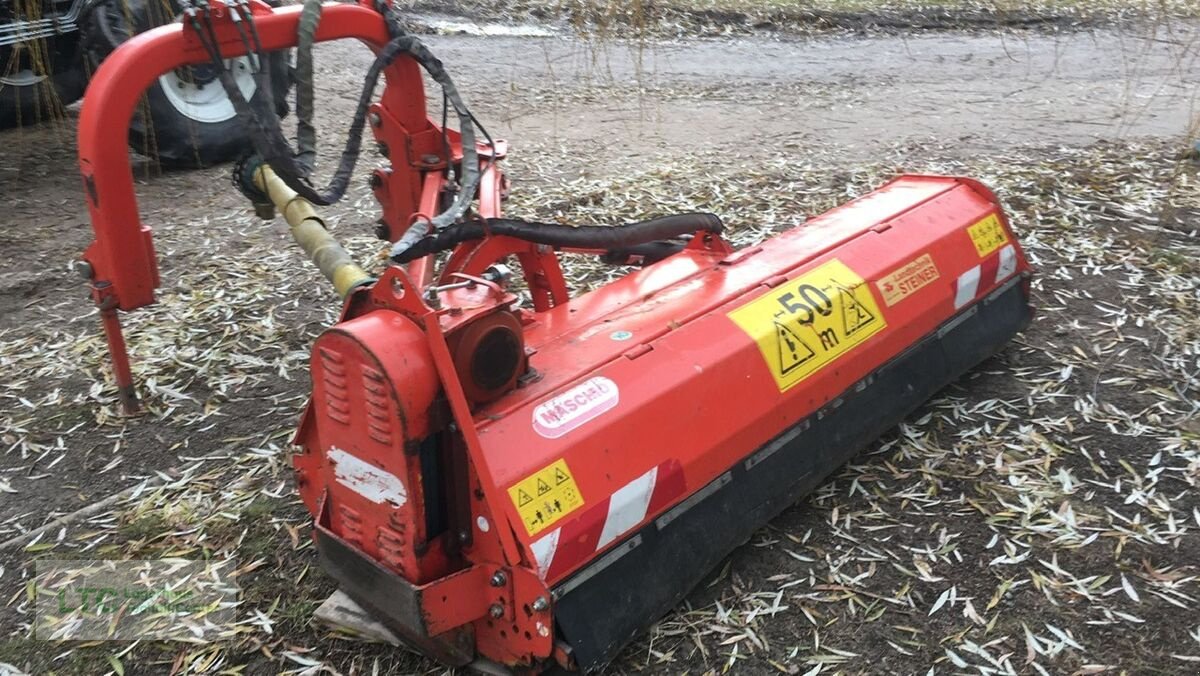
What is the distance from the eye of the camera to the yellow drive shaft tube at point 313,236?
2.63m

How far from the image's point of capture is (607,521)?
2377 millimetres

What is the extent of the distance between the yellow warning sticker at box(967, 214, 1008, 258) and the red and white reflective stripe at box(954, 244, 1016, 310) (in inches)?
1.1

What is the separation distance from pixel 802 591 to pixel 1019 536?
0.71 meters

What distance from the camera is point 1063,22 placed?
35.3 feet

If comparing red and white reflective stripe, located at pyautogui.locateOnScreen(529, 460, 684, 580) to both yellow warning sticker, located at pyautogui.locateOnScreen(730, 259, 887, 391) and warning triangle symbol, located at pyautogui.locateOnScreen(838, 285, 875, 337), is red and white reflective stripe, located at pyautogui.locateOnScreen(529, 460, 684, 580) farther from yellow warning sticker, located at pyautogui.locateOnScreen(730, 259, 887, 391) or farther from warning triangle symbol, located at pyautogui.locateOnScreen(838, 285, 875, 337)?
warning triangle symbol, located at pyautogui.locateOnScreen(838, 285, 875, 337)

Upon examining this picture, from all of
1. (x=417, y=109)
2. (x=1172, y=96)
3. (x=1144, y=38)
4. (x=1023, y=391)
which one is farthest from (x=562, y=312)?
(x=1144, y=38)

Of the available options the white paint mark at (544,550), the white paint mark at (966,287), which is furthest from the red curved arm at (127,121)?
the white paint mark at (966,287)

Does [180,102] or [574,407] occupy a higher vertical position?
[180,102]

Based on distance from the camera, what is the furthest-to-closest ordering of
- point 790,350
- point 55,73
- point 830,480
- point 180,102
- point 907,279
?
point 55,73, point 180,102, point 907,279, point 830,480, point 790,350

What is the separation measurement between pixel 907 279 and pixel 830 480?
2.40ft

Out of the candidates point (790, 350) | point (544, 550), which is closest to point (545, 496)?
point (544, 550)

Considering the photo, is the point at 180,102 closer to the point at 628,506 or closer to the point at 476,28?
the point at 628,506

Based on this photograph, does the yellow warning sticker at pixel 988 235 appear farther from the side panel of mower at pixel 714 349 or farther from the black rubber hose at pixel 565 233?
the black rubber hose at pixel 565 233

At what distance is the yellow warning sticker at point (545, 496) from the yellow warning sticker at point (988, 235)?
203cm
